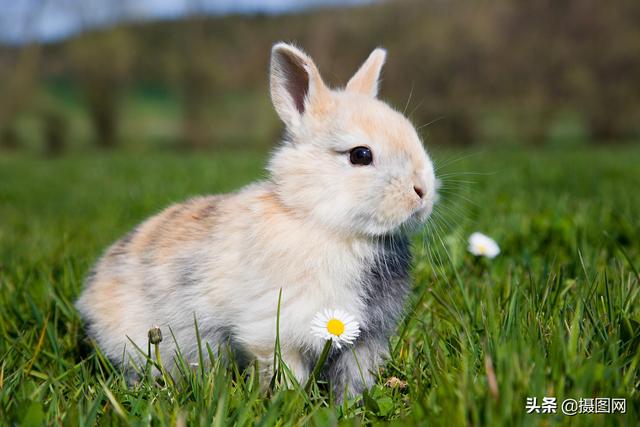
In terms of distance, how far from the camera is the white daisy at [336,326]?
191 centimetres

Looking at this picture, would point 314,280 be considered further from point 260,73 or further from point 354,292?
point 260,73

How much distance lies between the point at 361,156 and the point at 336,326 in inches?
23.3

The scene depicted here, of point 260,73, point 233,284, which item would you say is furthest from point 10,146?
point 233,284

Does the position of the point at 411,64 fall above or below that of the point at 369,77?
above

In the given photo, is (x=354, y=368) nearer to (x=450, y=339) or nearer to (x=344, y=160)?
(x=450, y=339)

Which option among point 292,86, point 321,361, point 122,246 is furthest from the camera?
point 122,246

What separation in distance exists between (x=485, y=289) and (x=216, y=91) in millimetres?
13607

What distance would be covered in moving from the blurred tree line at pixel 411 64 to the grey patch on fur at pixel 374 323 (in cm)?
1190

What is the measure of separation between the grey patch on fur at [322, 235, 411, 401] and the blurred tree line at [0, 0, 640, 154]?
11900 millimetres

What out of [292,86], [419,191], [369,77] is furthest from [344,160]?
[369,77]

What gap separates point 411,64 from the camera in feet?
48.0

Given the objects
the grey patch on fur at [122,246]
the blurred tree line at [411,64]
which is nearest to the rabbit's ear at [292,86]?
the grey patch on fur at [122,246]

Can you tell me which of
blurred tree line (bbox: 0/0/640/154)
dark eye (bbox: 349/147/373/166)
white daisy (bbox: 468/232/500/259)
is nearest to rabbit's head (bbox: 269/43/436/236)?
dark eye (bbox: 349/147/373/166)

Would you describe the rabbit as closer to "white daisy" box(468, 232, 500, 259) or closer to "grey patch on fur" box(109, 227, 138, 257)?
"grey patch on fur" box(109, 227, 138, 257)
